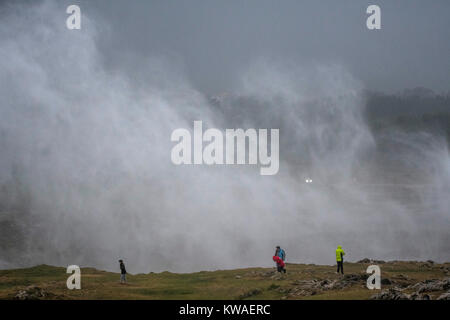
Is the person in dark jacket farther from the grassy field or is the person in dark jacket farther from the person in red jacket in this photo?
the person in red jacket

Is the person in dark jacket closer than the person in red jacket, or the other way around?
the person in dark jacket

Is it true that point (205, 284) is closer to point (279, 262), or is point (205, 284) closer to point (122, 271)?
point (279, 262)

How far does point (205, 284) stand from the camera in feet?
153

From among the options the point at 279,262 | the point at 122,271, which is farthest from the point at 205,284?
the point at 122,271

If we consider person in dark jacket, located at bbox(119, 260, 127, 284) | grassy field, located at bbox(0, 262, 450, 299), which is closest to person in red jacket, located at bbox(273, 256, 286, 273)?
grassy field, located at bbox(0, 262, 450, 299)

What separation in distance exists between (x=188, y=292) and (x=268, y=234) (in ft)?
443

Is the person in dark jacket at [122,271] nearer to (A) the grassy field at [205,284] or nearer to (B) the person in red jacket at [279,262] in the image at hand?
(A) the grassy field at [205,284]

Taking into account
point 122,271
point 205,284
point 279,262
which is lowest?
point 205,284

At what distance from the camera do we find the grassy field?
38.5 metres

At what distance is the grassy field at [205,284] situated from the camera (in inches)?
1516

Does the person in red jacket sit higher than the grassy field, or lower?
higher
